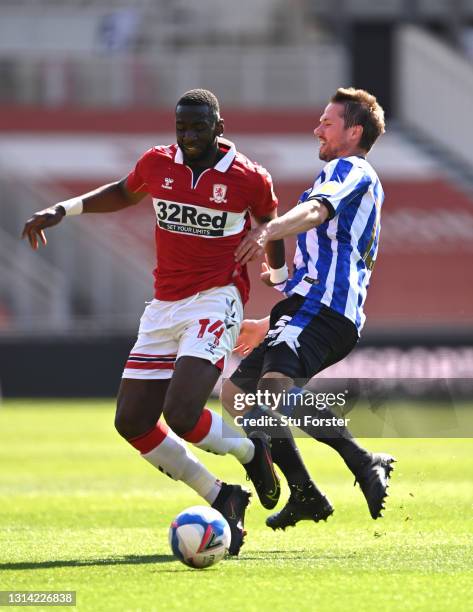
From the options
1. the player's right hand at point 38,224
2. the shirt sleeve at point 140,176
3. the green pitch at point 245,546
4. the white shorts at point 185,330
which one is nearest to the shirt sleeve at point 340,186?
the white shorts at point 185,330

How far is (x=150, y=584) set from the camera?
19.6 feet

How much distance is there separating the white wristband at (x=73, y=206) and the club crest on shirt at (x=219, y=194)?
851 millimetres

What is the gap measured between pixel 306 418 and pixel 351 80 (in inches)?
867

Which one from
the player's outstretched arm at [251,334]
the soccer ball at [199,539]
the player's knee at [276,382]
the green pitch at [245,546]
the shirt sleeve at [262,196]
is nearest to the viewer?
the green pitch at [245,546]

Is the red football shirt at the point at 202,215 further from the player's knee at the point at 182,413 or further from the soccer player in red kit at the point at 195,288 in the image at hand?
the player's knee at the point at 182,413

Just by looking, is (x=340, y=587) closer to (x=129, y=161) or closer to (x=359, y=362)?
(x=359, y=362)

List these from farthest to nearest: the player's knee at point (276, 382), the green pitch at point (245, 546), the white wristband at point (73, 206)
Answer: the white wristband at point (73, 206) → the player's knee at point (276, 382) → the green pitch at point (245, 546)

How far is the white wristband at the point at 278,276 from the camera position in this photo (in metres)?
7.69

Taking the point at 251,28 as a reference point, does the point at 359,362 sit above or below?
below

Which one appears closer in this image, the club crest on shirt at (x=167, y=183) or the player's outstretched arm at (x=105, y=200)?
the club crest on shirt at (x=167, y=183)

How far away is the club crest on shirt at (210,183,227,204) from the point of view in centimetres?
735

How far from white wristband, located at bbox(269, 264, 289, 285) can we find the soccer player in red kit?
236 millimetres

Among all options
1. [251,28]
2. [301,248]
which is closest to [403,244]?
[251,28]

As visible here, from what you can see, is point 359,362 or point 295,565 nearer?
point 295,565
